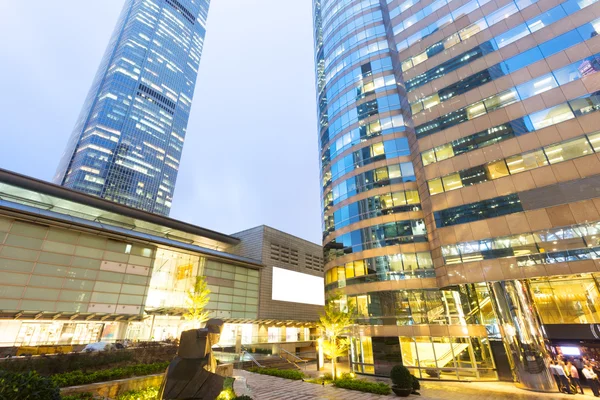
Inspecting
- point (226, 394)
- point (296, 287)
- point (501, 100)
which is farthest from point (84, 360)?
point (296, 287)

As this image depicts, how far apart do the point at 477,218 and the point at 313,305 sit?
37515mm

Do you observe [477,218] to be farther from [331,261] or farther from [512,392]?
[331,261]

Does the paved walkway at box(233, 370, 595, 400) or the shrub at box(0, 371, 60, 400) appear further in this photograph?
the paved walkway at box(233, 370, 595, 400)

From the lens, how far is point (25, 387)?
5.89m

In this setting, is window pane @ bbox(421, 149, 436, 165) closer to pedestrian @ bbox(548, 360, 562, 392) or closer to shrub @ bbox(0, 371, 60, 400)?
pedestrian @ bbox(548, 360, 562, 392)

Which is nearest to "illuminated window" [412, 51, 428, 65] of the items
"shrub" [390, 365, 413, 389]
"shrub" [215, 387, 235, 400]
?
"shrub" [390, 365, 413, 389]

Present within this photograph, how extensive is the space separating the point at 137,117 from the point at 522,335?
148 meters

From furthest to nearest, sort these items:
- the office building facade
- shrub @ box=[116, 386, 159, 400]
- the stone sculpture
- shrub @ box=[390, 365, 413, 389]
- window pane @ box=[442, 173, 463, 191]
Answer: window pane @ box=[442, 173, 463, 191]
the office building facade
shrub @ box=[390, 365, 413, 389]
shrub @ box=[116, 386, 159, 400]
the stone sculpture

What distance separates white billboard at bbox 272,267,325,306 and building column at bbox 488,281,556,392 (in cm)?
3214

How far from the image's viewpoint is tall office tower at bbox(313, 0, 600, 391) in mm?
19797

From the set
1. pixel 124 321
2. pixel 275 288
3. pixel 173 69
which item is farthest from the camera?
pixel 173 69

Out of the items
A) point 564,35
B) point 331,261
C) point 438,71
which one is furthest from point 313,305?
point 564,35

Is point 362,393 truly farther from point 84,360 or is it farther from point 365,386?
point 84,360

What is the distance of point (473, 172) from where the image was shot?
24.4 metres
